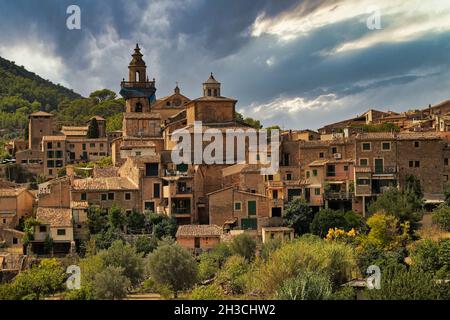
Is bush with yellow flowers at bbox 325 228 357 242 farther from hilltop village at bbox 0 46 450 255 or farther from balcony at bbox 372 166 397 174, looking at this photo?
balcony at bbox 372 166 397 174

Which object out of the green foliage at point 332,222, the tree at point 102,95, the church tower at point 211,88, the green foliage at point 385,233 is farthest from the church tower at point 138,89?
the tree at point 102,95

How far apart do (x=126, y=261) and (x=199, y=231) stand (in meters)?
5.25

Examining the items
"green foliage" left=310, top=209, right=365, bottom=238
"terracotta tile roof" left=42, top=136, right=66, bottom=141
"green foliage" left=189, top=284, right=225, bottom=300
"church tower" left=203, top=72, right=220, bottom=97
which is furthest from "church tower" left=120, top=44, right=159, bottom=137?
"green foliage" left=189, top=284, right=225, bottom=300

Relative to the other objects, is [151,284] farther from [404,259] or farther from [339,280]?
[404,259]

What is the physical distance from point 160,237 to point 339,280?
10.2 meters

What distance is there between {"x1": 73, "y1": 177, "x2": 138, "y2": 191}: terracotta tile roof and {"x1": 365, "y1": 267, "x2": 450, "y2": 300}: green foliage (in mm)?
16453

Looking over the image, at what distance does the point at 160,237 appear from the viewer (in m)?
42.0

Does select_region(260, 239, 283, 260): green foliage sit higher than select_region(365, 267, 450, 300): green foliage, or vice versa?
select_region(260, 239, 283, 260): green foliage

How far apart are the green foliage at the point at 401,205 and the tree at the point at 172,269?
34.8ft

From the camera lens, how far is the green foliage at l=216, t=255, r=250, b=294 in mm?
35719

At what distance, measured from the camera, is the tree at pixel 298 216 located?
139 ft

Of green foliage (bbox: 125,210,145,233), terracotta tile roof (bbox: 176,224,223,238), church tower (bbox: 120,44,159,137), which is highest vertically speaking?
church tower (bbox: 120,44,159,137)

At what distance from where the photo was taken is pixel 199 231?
41344mm
